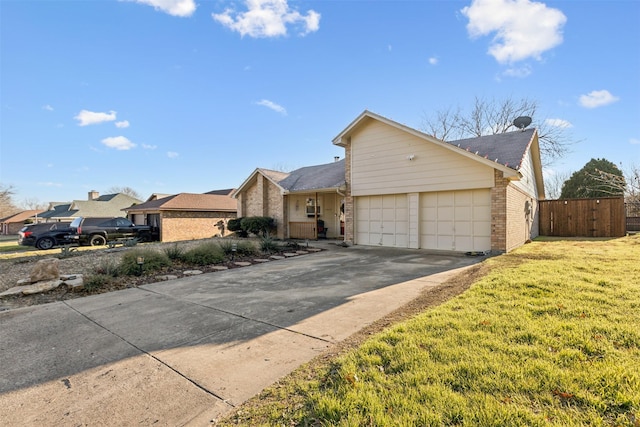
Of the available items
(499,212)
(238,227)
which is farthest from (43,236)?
(499,212)

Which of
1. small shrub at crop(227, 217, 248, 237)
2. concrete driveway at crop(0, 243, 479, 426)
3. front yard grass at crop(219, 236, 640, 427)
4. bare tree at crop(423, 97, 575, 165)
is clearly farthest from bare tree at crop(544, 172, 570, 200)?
front yard grass at crop(219, 236, 640, 427)

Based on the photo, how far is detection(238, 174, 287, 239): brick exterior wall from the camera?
17.6m

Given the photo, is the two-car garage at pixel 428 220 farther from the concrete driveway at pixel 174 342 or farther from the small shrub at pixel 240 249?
the small shrub at pixel 240 249

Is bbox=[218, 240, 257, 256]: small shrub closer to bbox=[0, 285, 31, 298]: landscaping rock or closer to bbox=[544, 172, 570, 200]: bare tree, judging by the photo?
bbox=[0, 285, 31, 298]: landscaping rock

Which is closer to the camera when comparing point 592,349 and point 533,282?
point 592,349

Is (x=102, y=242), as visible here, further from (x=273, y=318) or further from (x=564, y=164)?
(x=564, y=164)

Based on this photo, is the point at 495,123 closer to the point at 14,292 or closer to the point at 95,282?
the point at 95,282

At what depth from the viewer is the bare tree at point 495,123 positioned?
2405 cm

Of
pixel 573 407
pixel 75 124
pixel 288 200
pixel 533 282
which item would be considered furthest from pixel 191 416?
pixel 75 124

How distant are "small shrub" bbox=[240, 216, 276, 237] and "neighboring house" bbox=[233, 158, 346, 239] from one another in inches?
16.7

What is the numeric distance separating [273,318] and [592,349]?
12.0 feet

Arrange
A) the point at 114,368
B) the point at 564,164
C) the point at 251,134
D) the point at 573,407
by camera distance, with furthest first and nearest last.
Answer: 1. the point at 564,164
2. the point at 251,134
3. the point at 114,368
4. the point at 573,407

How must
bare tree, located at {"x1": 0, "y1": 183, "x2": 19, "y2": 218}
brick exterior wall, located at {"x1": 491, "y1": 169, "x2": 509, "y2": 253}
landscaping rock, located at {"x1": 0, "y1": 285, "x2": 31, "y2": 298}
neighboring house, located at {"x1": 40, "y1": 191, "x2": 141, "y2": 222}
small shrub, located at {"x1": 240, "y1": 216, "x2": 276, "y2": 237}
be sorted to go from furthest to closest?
1. bare tree, located at {"x1": 0, "y1": 183, "x2": 19, "y2": 218}
2. neighboring house, located at {"x1": 40, "y1": 191, "x2": 141, "y2": 222}
3. small shrub, located at {"x1": 240, "y1": 216, "x2": 276, "y2": 237}
4. brick exterior wall, located at {"x1": 491, "y1": 169, "x2": 509, "y2": 253}
5. landscaping rock, located at {"x1": 0, "y1": 285, "x2": 31, "y2": 298}

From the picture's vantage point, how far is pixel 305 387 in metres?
2.48
